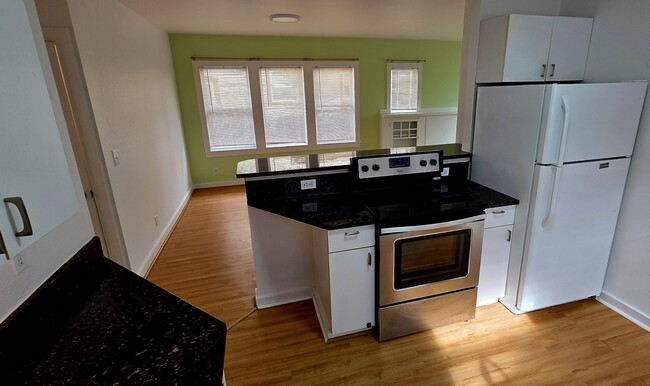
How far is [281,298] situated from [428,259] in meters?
1.18

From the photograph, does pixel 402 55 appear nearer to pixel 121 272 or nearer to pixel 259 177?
pixel 259 177

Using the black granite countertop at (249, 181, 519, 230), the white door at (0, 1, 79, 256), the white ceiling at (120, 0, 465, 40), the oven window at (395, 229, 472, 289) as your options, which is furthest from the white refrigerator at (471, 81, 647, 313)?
the white door at (0, 1, 79, 256)

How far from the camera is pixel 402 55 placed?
5.83m

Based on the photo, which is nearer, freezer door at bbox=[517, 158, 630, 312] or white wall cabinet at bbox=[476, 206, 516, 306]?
freezer door at bbox=[517, 158, 630, 312]

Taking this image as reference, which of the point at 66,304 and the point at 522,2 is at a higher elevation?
the point at 522,2

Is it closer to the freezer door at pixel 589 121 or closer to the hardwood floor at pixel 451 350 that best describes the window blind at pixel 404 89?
the freezer door at pixel 589 121

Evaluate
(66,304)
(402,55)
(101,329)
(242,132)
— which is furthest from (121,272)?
(402,55)

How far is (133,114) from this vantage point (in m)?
3.07

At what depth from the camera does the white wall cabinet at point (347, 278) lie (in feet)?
5.85

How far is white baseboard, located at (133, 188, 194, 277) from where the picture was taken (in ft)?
9.43

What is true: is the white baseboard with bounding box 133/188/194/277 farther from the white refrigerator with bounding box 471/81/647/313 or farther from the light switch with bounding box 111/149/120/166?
the white refrigerator with bounding box 471/81/647/313

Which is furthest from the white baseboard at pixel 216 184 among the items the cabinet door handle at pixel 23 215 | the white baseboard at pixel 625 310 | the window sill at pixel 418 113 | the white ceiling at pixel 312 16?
the white baseboard at pixel 625 310

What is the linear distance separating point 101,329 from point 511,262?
7.76ft

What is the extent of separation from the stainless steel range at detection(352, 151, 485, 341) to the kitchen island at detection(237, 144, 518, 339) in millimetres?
71
